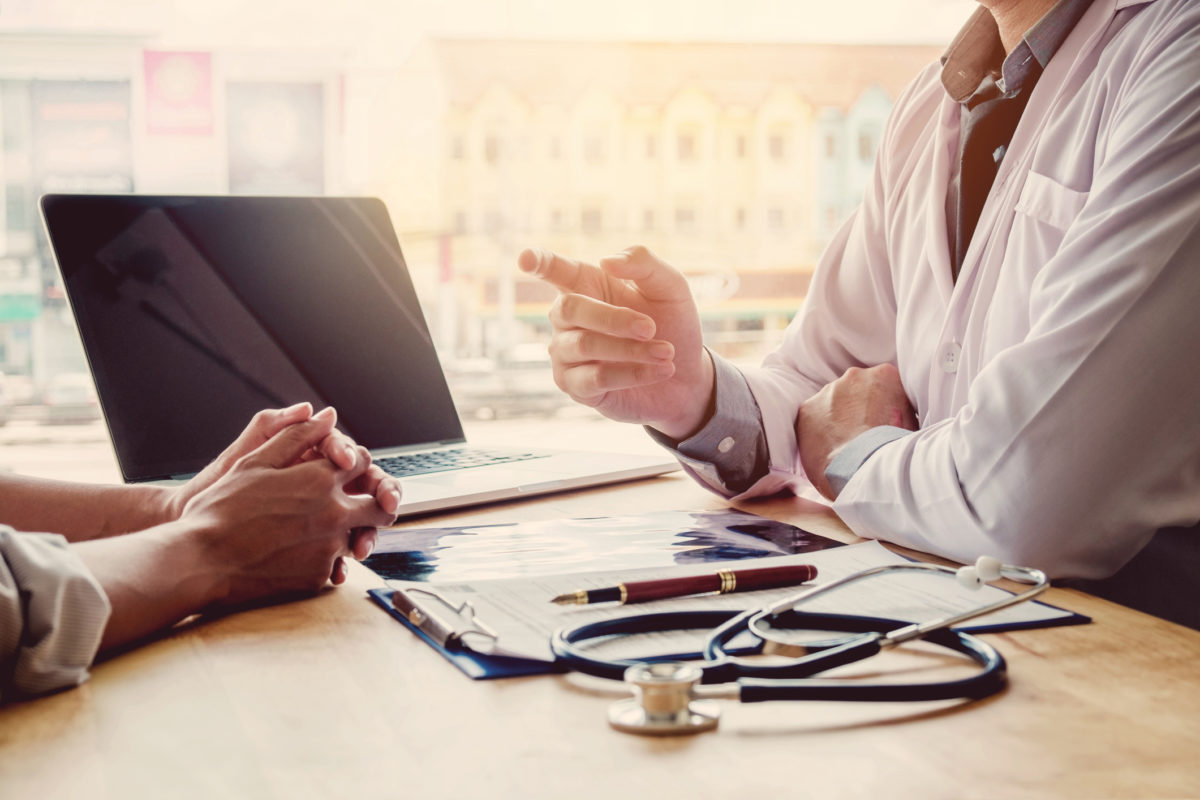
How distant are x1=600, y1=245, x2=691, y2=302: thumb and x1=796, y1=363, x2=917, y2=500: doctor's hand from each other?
20 centimetres

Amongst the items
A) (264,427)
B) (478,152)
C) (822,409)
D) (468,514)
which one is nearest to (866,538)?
(822,409)

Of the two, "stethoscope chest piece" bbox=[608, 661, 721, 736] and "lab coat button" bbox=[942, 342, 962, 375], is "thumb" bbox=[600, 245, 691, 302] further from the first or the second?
"stethoscope chest piece" bbox=[608, 661, 721, 736]

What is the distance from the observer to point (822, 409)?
1.09 metres

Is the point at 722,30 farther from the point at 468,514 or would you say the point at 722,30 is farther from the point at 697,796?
the point at 697,796

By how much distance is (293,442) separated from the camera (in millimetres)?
770

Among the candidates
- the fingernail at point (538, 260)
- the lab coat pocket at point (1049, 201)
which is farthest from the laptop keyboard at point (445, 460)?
the lab coat pocket at point (1049, 201)

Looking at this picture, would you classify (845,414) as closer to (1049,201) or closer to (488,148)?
(1049,201)

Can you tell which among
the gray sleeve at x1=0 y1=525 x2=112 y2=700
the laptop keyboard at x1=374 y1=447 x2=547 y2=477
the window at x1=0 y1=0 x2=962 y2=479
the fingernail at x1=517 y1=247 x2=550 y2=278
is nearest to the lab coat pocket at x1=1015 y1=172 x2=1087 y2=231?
the fingernail at x1=517 y1=247 x2=550 y2=278

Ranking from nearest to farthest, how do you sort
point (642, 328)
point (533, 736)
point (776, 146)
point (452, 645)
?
point (533, 736)
point (452, 645)
point (642, 328)
point (776, 146)

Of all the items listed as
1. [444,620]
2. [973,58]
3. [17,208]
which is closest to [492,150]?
[17,208]

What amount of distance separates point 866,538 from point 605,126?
1.79m

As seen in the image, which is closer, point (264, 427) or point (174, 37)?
point (264, 427)

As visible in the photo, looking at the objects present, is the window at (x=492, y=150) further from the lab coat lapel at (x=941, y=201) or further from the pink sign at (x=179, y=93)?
the lab coat lapel at (x=941, y=201)

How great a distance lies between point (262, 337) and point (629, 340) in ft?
1.73
